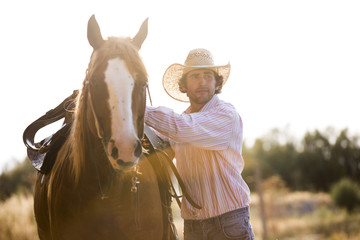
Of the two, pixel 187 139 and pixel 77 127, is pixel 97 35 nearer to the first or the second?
pixel 77 127

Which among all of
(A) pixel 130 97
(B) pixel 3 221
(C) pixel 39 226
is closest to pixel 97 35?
(A) pixel 130 97

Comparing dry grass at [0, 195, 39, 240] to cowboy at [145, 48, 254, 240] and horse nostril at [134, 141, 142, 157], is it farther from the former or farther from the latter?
horse nostril at [134, 141, 142, 157]

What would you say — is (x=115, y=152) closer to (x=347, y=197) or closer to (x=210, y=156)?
(x=210, y=156)

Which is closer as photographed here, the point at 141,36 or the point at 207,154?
the point at 141,36

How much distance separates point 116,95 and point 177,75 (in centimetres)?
178

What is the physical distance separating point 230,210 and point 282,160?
186 ft

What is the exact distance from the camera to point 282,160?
5812 cm

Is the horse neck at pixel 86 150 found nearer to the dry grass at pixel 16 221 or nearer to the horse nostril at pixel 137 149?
the horse nostril at pixel 137 149

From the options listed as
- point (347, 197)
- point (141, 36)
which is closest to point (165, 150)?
point (141, 36)

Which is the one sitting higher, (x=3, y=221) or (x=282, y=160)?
(x=3, y=221)

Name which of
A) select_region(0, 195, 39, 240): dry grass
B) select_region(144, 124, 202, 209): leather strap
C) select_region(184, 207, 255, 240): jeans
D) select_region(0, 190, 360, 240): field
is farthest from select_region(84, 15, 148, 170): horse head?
select_region(0, 195, 39, 240): dry grass

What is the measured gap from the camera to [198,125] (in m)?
3.26

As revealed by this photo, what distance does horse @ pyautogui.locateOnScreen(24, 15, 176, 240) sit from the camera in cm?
246

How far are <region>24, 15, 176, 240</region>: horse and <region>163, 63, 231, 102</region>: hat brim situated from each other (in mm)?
962
